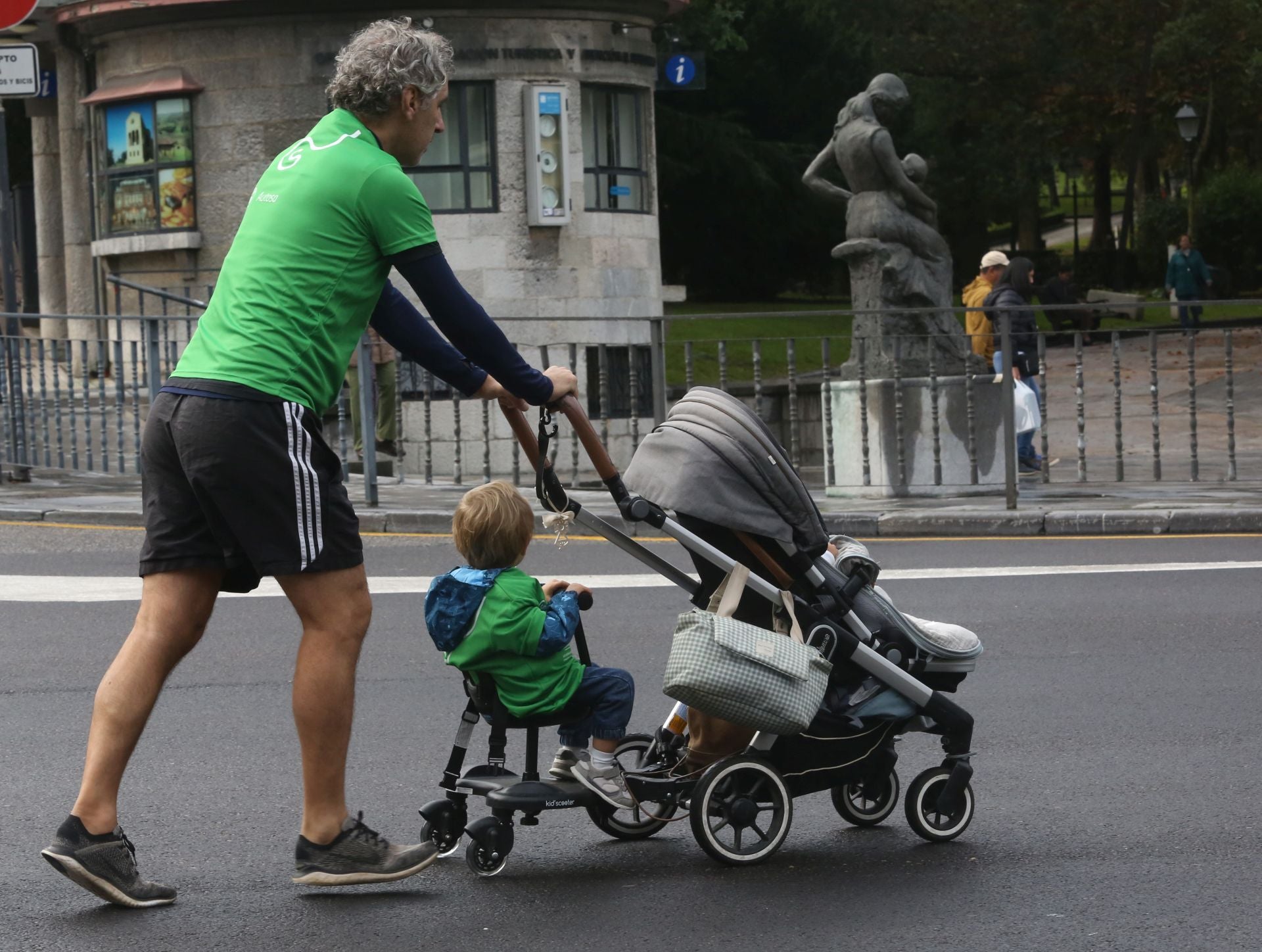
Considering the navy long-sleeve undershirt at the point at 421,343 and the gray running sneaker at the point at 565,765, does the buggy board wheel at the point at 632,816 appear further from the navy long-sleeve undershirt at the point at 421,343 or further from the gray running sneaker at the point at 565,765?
the navy long-sleeve undershirt at the point at 421,343

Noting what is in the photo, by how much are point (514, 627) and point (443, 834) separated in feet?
1.89

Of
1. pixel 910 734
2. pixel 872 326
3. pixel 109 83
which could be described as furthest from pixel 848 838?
pixel 109 83

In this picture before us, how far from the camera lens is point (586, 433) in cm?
466

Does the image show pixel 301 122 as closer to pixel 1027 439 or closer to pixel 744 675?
pixel 1027 439

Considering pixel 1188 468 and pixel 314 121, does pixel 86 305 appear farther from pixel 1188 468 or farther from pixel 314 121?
pixel 1188 468

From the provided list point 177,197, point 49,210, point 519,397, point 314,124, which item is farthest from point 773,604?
point 49,210

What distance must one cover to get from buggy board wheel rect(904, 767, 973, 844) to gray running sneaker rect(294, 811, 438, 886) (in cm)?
129

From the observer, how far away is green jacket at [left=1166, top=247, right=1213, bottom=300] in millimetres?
32031

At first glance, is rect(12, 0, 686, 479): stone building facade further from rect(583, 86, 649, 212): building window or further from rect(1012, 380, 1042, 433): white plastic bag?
rect(1012, 380, 1042, 433): white plastic bag

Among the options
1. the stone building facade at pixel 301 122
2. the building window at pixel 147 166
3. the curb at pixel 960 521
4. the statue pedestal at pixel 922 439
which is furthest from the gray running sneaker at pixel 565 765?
the building window at pixel 147 166

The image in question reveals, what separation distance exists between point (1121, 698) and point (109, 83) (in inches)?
601

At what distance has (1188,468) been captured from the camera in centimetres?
1351

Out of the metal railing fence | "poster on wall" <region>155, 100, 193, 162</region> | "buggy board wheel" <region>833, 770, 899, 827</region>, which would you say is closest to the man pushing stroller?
"buggy board wheel" <region>833, 770, 899, 827</region>

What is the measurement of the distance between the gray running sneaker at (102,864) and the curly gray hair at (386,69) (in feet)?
5.69
